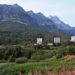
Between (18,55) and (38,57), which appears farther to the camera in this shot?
(18,55)

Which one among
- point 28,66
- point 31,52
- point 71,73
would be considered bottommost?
point 31,52

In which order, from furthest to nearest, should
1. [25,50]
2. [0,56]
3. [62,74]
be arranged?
[25,50]
[0,56]
[62,74]

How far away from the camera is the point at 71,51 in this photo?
122ft

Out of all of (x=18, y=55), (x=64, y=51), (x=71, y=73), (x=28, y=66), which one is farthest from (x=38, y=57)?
(x=71, y=73)

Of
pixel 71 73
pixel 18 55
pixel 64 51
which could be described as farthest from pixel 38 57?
pixel 71 73

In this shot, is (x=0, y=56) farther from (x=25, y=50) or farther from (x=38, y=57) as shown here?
(x=38, y=57)

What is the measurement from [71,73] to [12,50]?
30068 millimetres

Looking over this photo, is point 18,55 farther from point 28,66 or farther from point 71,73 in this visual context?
point 71,73

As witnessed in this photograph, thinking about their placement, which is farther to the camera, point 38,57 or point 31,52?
point 31,52

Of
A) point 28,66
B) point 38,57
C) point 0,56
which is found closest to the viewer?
point 28,66

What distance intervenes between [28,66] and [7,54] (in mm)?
20028

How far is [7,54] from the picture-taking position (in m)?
41.3

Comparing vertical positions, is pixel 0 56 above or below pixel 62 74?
below

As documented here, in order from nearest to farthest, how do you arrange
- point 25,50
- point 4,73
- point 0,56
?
1. point 4,73
2. point 0,56
3. point 25,50
